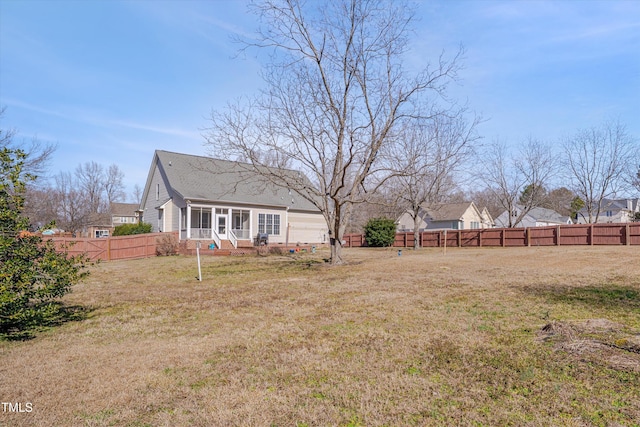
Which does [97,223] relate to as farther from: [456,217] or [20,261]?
[20,261]

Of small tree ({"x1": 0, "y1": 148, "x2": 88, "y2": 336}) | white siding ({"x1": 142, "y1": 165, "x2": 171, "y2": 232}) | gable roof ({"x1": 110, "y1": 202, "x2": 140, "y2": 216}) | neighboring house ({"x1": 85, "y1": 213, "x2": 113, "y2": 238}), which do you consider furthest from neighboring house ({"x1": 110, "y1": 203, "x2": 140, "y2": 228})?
small tree ({"x1": 0, "y1": 148, "x2": 88, "y2": 336})

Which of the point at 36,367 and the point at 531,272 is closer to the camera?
the point at 36,367

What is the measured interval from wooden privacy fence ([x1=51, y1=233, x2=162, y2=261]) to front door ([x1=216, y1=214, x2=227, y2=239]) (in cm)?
394

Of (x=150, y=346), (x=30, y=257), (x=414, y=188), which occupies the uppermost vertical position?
(x=414, y=188)

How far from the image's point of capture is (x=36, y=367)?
16.6 ft

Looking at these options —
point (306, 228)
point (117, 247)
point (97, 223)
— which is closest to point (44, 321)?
point (117, 247)

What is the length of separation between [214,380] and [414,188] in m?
24.3

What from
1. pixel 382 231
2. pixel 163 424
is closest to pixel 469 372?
pixel 163 424

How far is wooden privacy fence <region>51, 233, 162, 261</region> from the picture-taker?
67.4ft

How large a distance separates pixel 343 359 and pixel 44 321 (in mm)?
6103

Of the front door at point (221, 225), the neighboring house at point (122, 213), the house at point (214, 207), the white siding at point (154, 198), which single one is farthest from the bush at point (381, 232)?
the neighboring house at point (122, 213)

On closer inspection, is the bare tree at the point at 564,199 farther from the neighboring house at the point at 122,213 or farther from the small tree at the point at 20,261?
the neighboring house at the point at 122,213

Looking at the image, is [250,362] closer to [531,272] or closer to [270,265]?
[531,272]

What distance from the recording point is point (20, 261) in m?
6.17
